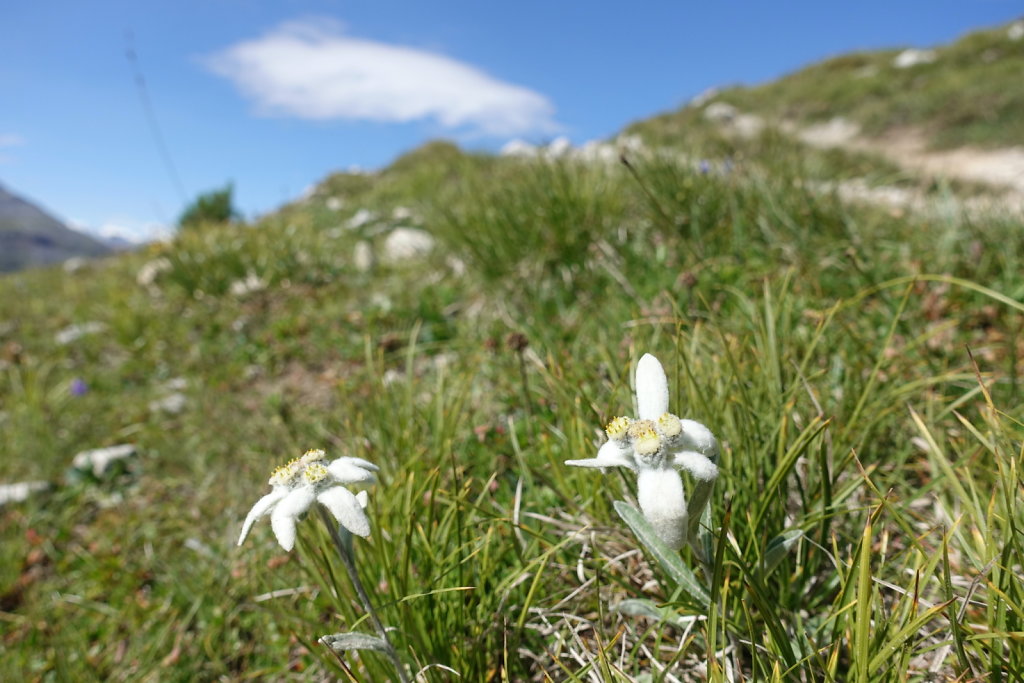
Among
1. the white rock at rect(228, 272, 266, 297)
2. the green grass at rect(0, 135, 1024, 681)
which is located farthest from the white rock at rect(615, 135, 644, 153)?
the white rock at rect(228, 272, 266, 297)

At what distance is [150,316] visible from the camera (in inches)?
234

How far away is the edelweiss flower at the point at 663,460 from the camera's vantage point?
1.01 metres

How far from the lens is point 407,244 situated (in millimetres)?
6270

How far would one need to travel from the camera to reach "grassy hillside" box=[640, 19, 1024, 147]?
14.5 meters

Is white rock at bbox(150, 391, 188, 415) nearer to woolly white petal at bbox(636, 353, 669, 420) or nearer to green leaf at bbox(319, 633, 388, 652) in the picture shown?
green leaf at bbox(319, 633, 388, 652)

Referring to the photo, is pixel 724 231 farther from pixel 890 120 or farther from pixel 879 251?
pixel 890 120

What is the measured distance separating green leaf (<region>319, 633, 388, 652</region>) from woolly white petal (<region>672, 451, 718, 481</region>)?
2.28ft

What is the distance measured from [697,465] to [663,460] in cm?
7

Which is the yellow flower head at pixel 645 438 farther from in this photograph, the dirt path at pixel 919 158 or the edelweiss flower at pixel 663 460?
the dirt path at pixel 919 158

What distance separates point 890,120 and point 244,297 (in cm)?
1848

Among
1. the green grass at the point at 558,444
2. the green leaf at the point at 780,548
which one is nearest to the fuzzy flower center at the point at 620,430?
the green grass at the point at 558,444

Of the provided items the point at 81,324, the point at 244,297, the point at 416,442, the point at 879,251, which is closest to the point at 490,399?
the point at 416,442

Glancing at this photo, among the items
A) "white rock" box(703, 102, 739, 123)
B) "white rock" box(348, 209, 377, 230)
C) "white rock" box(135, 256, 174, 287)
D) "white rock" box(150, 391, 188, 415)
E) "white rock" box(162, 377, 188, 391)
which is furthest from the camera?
"white rock" box(703, 102, 739, 123)

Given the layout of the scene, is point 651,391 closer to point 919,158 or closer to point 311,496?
point 311,496
